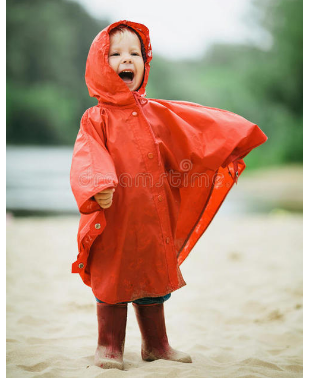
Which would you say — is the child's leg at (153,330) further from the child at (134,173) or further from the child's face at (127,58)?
the child's face at (127,58)

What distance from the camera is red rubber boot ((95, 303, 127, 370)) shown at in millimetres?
1818

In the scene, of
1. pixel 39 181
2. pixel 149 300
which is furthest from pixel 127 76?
pixel 39 181

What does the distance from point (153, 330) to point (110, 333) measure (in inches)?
7.5

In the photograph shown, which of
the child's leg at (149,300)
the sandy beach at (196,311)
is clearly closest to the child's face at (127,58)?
the child's leg at (149,300)

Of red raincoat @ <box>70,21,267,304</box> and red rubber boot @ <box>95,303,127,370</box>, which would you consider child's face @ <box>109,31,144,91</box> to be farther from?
red rubber boot @ <box>95,303,127,370</box>

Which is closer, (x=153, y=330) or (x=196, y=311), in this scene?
(x=153, y=330)

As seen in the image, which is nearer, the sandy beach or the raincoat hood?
the raincoat hood

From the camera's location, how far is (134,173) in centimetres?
176

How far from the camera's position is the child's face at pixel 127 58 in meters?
1.84

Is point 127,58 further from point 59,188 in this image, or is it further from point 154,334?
point 59,188

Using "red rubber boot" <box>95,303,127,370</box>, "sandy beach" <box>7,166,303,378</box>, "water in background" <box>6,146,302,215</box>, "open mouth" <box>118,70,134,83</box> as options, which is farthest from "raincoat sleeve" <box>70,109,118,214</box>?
"water in background" <box>6,146,302,215</box>

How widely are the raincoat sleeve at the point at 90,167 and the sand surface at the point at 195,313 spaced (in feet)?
2.29

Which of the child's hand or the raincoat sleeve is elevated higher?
the raincoat sleeve
